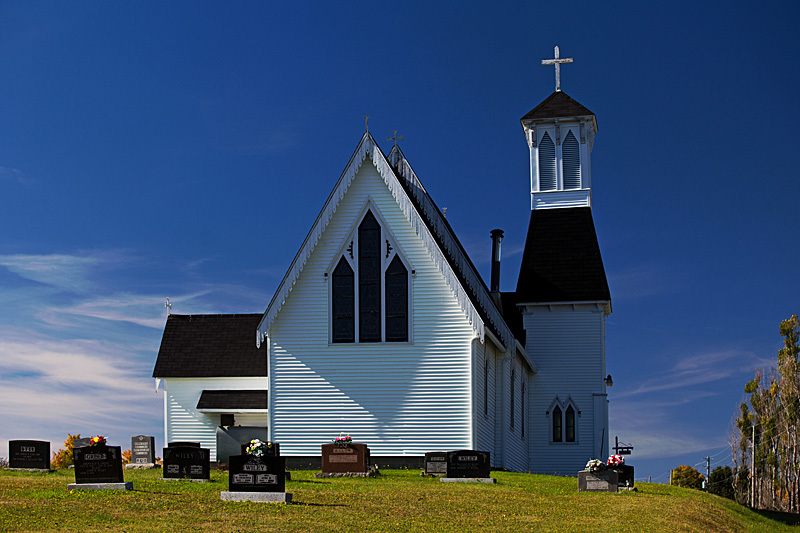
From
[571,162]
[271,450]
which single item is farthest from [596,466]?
[571,162]

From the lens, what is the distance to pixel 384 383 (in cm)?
3353

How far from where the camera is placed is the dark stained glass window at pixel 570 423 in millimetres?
44812

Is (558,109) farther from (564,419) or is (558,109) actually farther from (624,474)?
(624,474)

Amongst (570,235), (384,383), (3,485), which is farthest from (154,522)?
(570,235)

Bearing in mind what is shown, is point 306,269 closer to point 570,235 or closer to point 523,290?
point 523,290

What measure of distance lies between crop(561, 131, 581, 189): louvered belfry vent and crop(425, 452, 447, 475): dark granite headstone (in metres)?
23.3

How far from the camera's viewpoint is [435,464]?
2938cm

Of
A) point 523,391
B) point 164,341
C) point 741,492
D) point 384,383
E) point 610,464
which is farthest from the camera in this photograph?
point 741,492

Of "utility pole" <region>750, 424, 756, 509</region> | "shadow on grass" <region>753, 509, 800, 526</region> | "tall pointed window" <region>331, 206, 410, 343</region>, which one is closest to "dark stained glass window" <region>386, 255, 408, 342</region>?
"tall pointed window" <region>331, 206, 410, 343</region>

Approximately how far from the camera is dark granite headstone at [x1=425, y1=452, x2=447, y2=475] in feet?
95.9

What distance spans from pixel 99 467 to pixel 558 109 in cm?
3378

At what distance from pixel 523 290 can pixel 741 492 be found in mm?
27160

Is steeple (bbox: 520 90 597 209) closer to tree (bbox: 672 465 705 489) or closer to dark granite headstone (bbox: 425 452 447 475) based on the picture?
dark granite headstone (bbox: 425 452 447 475)

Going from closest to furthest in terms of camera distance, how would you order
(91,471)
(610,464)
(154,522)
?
1. (154,522)
2. (91,471)
3. (610,464)
